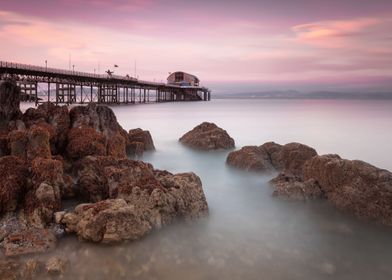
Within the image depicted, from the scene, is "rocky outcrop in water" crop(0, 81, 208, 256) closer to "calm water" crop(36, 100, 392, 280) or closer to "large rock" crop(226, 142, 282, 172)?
"calm water" crop(36, 100, 392, 280)

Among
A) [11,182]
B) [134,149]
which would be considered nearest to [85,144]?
[11,182]

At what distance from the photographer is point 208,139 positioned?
49.7 feet

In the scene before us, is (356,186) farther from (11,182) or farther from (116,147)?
(11,182)

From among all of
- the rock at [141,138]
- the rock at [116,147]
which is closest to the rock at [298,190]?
the rock at [116,147]

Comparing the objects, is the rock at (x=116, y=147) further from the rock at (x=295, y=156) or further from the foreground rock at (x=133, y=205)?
the rock at (x=295, y=156)

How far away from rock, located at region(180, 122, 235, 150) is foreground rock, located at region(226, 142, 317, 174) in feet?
9.61

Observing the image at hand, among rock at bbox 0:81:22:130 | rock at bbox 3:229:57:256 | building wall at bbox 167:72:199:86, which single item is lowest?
rock at bbox 3:229:57:256

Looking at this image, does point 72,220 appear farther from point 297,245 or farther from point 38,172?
point 297,245

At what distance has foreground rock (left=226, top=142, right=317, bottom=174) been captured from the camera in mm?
10328

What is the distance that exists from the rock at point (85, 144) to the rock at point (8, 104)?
1.97 metres

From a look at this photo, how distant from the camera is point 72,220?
19.1 ft

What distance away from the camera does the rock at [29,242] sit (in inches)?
199

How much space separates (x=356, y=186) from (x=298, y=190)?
1.31 metres

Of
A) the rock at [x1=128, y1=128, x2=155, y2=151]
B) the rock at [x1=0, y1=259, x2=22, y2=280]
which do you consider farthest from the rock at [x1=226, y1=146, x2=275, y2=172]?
the rock at [x1=0, y1=259, x2=22, y2=280]
